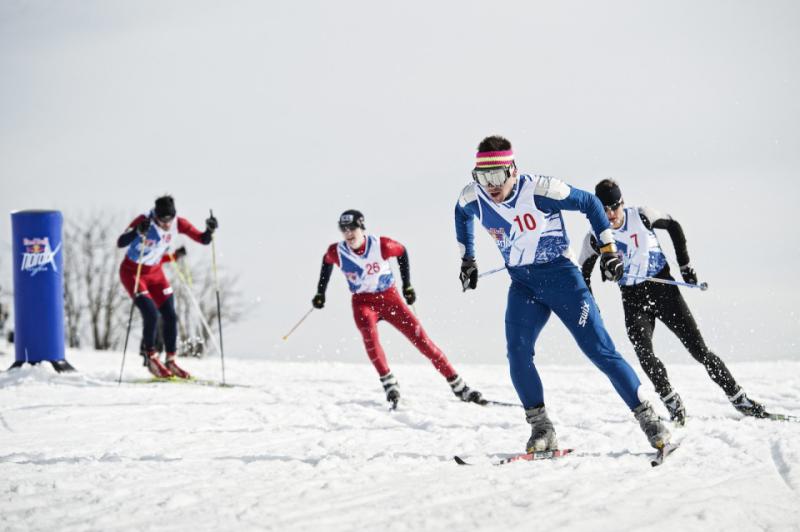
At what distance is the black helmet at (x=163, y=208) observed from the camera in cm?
941

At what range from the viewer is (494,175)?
4352mm

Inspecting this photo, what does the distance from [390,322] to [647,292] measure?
8.91 ft

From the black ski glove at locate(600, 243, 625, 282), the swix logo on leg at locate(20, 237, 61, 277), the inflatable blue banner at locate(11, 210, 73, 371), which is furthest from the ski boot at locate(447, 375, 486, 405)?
the swix logo on leg at locate(20, 237, 61, 277)

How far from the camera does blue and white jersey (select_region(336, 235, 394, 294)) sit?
295 inches

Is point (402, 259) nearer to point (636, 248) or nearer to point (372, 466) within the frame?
point (636, 248)

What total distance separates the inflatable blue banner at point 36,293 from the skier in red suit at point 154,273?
1.49 meters

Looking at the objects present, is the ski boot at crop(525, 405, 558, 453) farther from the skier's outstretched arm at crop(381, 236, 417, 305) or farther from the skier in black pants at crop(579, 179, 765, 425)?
the skier's outstretched arm at crop(381, 236, 417, 305)

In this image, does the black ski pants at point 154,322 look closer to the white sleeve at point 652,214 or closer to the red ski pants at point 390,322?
the red ski pants at point 390,322

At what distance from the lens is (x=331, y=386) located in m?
9.17

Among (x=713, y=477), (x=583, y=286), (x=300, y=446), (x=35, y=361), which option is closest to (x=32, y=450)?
(x=300, y=446)

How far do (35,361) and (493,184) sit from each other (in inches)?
328


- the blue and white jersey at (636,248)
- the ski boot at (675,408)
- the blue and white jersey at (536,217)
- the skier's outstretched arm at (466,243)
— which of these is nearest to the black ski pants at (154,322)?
the skier's outstretched arm at (466,243)

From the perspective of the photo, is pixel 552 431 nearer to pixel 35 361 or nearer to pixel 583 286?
pixel 583 286

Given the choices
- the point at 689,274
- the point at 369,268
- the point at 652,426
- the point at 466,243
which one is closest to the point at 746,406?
the point at 689,274
